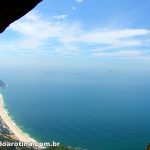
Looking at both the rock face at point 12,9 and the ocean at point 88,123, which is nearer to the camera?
the rock face at point 12,9

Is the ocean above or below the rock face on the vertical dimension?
above

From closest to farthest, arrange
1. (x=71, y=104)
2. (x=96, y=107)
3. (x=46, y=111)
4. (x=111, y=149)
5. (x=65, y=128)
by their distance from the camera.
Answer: (x=111, y=149)
(x=65, y=128)
(x=46, y=111)
(x=96, y=107)
(x=71, y=104)

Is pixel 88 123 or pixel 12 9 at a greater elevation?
pixel 88 123

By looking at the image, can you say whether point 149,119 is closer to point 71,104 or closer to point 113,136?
point 113,136

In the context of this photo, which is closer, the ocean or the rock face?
the rock face

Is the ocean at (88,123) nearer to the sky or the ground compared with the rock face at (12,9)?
nearer to the sky

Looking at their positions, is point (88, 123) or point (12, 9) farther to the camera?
point (88, 123)

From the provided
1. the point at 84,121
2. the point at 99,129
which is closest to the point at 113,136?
the point at 99,129

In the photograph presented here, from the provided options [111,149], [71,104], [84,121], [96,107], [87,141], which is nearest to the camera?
[111,149]
